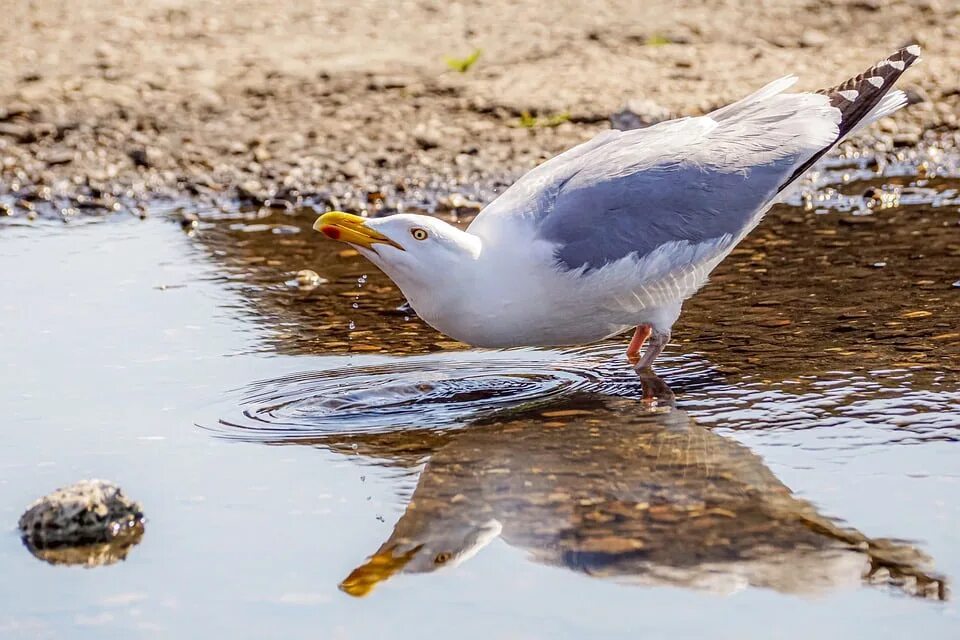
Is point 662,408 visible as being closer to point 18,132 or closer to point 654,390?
point 654,390

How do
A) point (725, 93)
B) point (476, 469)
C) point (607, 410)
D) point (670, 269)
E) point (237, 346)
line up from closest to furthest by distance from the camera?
point (476, 469) < point (607, 410) < point (670, 269) < point (237, 346) < point (725, 93)

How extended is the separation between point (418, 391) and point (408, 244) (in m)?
0.68

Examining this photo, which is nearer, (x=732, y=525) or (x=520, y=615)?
(x=520, y=615)

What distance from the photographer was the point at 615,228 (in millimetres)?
5996

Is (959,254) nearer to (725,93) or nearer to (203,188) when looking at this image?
(725,93)

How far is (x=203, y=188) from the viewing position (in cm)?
985

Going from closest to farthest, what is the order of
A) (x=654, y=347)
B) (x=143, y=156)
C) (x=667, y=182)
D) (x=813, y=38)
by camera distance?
1. (x=667, y=182)
2. (x=654, y=347)
3. (x=143, y=156)
4. (x=813, y=38)

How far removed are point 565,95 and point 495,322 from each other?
17.4 feet

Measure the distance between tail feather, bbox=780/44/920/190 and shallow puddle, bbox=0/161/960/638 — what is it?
0.82 m

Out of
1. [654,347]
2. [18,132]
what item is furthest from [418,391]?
[18,132]

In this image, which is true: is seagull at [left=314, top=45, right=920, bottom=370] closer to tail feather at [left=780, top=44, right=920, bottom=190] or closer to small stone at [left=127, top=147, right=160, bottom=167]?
tail feather at [left=780, top=44, right=920, bottom=190]

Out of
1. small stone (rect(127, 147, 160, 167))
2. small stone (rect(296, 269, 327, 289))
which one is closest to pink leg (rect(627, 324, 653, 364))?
small stone (rect(296, 269, 327, 289))

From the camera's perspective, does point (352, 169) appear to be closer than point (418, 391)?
No

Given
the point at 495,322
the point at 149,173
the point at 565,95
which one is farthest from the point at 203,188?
the point at 495,322
